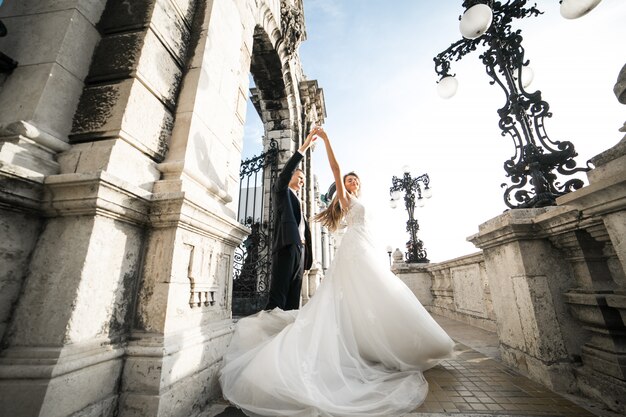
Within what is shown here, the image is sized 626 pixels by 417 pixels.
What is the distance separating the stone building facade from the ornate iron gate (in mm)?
3112

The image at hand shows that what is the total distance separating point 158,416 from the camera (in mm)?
1416

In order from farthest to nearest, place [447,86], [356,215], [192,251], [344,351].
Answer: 1. [447,86]
2. [356,215]
3. [344,351]
4. [192,251]

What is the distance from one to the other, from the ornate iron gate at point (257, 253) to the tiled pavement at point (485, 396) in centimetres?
370

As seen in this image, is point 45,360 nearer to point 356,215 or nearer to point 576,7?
point 356,215

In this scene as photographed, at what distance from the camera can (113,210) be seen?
1.52 meters

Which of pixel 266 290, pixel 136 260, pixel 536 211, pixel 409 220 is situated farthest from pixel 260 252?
pixel 409 220

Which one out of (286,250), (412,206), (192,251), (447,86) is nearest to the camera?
(192,251)

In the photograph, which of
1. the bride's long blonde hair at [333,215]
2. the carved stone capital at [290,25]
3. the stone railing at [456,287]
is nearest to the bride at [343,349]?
the bride's long blonde hair at [333,215]

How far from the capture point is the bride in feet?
5.60

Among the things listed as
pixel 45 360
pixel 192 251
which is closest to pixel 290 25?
pixel 192 251

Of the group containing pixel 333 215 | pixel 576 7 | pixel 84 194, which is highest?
pixel 576 7

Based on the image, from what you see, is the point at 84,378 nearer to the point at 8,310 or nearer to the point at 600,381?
the point at 8,310

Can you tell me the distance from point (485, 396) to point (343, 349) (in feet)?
3.82

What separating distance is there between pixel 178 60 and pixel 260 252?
4196 mm
